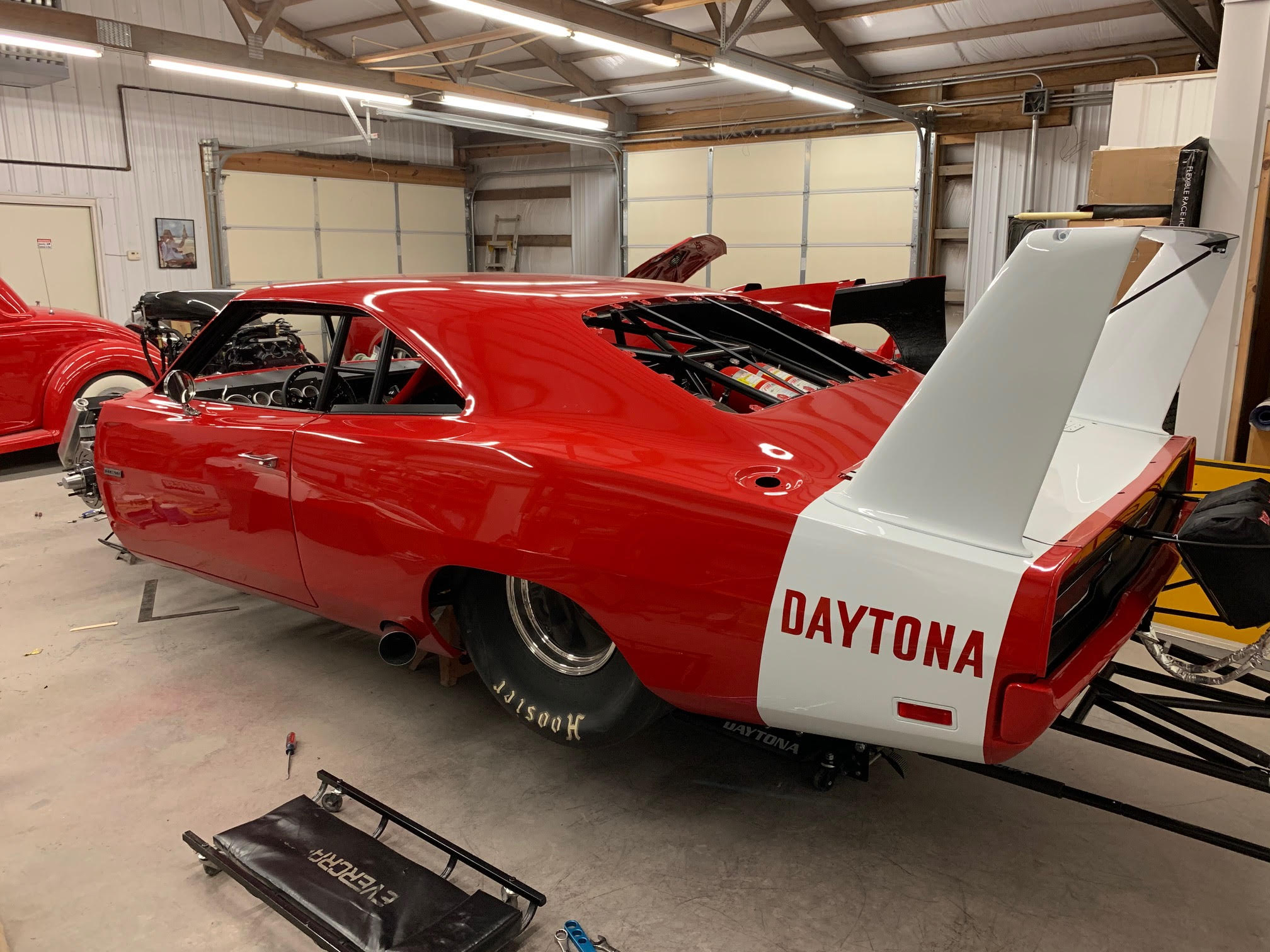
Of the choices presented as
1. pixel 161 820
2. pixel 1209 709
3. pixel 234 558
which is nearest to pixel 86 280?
pixel 234 558

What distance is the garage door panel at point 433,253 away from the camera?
1609cm

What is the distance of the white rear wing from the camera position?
5.53 ft

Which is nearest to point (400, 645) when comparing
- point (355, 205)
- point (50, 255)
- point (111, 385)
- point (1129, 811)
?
point (1129, 811)

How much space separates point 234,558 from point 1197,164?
4642 mm

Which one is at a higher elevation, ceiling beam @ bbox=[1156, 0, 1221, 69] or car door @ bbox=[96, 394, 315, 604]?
ceiling beam @ bbox=[1156, 0, 1221, 69]

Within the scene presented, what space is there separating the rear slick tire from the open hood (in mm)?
3811

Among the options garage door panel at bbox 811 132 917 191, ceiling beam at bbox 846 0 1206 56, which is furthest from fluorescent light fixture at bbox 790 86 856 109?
garage door panel at bbox 811 132 917 191

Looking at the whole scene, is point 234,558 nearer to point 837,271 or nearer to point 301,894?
point 301,894

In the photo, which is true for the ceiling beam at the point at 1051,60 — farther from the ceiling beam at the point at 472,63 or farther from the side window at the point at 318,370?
the side window at the point at 318,370

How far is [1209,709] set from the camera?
2107 millimetres

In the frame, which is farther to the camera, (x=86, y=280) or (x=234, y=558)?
(x=86, y=280)

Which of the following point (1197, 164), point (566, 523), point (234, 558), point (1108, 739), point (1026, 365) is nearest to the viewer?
point (1026, 365)

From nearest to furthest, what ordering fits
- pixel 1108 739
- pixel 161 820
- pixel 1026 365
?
pixel 1026 365 → pixel 1108 739 → pixel 161 820

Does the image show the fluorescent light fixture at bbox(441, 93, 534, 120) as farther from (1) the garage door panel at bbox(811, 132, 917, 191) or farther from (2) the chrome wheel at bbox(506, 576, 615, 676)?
(2) the chrome wheel at bbox(506, 576, 615, 676)
